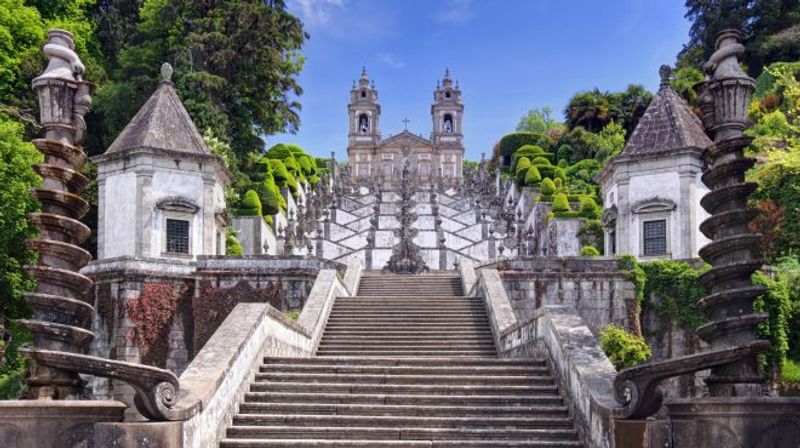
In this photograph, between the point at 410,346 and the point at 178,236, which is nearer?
the point at 410,346

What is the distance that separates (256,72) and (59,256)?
29.7m

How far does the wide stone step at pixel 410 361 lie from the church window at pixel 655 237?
1440cm

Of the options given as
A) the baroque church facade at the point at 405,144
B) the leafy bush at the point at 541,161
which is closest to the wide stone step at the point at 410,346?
the leafy bush at the point at 541,161

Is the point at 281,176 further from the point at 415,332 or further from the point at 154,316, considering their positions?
the point at 415,332

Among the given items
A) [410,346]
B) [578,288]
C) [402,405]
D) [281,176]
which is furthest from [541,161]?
[402,405]

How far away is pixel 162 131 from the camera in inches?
1036

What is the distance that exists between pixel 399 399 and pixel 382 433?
1.05 m

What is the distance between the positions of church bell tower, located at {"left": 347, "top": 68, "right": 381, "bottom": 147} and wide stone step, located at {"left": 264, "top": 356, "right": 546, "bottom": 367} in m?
83.1

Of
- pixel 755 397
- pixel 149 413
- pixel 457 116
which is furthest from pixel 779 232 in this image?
pixel 457 116

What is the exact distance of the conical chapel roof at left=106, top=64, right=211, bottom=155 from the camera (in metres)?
25.8

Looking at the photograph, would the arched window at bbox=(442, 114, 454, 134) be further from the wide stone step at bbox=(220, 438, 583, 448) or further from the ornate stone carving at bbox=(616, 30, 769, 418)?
A: the ornate stone carving at bbox=(616, 30, 769, 418)

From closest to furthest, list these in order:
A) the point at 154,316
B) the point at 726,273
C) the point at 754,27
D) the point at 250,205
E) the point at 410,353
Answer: the point at 726,273
the point at 410,353
the point at 154,316
the point at 250,205
the point at 754,27


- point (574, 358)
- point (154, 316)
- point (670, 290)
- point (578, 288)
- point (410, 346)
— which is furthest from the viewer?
point (670, 290)

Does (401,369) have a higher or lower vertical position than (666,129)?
lower
